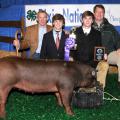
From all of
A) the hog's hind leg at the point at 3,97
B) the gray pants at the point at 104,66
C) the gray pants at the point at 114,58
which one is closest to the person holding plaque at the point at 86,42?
the gray pants at the point at 104,66

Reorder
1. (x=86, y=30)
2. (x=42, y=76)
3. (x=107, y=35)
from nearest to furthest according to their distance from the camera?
(x=42, y=76), (x=86, y=30), (x=107, y=35)

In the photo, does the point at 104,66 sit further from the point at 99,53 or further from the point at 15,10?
the point at 15,10

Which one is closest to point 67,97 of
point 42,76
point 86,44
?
point 42,76

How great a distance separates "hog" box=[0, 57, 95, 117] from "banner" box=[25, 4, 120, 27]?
11.4ft

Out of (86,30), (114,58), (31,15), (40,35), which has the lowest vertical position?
(114,58)

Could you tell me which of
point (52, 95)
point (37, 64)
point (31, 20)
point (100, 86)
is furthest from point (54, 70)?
point (31, 20)

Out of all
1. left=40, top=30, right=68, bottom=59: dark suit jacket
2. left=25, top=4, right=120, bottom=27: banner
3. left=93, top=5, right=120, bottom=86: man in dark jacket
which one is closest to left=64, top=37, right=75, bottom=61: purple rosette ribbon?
left=40, top=30, right=68, bottom=59: dark suit jacket

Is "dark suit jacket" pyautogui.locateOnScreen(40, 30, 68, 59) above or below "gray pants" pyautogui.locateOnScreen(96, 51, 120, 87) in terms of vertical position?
above

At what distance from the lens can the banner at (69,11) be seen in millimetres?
9266

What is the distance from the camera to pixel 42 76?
5.73 m

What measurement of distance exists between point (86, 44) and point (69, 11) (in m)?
2.53

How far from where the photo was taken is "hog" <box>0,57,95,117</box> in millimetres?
5551

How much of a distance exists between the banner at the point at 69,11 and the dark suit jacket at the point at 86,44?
2388 mm

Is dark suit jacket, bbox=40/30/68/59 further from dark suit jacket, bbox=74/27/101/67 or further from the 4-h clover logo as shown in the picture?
the 4-h clover logo
